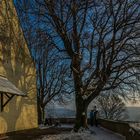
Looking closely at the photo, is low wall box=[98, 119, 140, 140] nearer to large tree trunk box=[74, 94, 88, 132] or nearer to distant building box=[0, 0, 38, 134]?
large tree trunk box=[74, 94, 88, 132]

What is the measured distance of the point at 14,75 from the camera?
2659cm

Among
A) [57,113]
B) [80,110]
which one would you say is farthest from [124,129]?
[57,113]

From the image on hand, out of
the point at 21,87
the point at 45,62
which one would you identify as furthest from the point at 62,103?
the point at 21,87

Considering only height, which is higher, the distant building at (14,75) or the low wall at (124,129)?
the distant building at (14,75)

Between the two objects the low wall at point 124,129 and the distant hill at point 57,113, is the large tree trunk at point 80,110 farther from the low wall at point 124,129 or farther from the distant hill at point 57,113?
the distant hill at point 57,113

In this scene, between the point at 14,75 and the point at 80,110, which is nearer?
the point at 14,75

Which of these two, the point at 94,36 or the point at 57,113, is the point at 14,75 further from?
the point at 57,113

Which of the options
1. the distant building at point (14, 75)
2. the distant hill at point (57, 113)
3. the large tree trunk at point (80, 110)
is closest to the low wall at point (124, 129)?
the large tree trunk at point (80, 110)

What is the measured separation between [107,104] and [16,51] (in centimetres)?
5450

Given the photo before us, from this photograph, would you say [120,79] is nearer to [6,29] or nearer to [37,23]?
[37,23]

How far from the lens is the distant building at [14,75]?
2436cm

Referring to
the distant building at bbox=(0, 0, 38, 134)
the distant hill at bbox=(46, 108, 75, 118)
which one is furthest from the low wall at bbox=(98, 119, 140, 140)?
the distant hill at bbox=(46, 108, 75, 118)

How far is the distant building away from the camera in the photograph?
79.9ft

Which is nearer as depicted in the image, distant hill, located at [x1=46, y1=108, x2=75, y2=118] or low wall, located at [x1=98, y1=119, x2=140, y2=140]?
low wall, located at [x1=98, y1=119, x2=140, y2=140]
